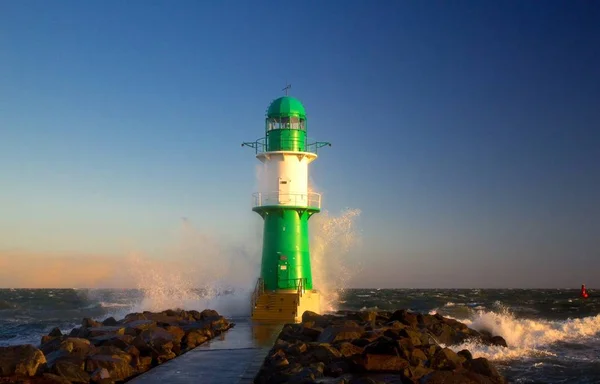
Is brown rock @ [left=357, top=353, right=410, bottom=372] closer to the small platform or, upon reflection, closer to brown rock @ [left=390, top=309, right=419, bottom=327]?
brown rock @ [left=390, top=309, right=419, bottom=327]

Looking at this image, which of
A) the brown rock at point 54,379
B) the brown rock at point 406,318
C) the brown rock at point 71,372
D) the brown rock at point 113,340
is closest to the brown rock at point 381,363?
the brown rock at point 71,372

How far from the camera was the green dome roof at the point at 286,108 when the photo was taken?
67.8 ft

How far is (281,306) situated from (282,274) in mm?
1254

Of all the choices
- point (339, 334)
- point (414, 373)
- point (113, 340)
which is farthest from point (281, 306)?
point (414, 373)

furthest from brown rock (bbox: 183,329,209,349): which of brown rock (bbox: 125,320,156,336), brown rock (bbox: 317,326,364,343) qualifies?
brown rock (bbox: 317,326,364,343)

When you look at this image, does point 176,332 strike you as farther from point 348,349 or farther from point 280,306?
point 280,306

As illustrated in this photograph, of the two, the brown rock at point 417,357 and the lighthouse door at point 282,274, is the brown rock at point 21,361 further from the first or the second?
the lighthouse door at point 282,274

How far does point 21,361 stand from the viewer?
31.4ft

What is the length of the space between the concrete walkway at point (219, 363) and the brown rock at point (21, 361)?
1798 millimetres

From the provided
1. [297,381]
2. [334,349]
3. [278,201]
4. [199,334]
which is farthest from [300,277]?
[297,381]

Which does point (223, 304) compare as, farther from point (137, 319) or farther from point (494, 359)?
point (494, 359)

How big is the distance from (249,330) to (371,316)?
3.65m

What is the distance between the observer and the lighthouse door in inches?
786

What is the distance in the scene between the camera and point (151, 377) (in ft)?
29.3
